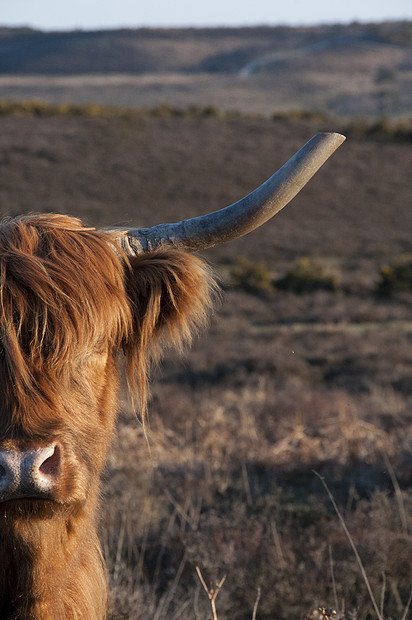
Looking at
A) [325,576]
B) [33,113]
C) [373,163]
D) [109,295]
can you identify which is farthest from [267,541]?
[33,113]

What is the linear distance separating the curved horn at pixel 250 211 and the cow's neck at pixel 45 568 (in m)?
1.21

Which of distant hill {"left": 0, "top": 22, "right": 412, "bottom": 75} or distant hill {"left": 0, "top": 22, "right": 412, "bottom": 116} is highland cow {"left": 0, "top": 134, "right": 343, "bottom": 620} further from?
distant hill {"left": 0, "top": 22, "right": 412, "bottom": 75}

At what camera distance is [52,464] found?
2.37 metres

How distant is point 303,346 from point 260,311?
3491 mm

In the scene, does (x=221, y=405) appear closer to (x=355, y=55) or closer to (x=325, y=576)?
(x=325, y=576)

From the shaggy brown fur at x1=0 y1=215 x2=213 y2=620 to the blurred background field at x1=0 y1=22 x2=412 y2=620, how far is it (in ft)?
1.63

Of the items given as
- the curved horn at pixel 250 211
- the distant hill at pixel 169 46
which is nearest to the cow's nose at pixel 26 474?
the curved horn at pixel 250 211

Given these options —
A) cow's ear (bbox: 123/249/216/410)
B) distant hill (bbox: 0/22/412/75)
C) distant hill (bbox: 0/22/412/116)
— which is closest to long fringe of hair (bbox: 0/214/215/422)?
cow's ear (bbox: 123/249/216/410)

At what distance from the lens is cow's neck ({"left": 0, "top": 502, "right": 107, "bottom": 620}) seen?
2597 mm

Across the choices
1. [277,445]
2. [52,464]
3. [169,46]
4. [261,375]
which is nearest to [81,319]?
[52,464]

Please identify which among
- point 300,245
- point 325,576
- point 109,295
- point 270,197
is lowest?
point 300,245

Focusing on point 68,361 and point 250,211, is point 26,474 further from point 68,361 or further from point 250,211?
point 250,211

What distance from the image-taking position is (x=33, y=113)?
138 feet

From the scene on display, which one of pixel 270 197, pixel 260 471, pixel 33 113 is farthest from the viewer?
pixel 33 113
